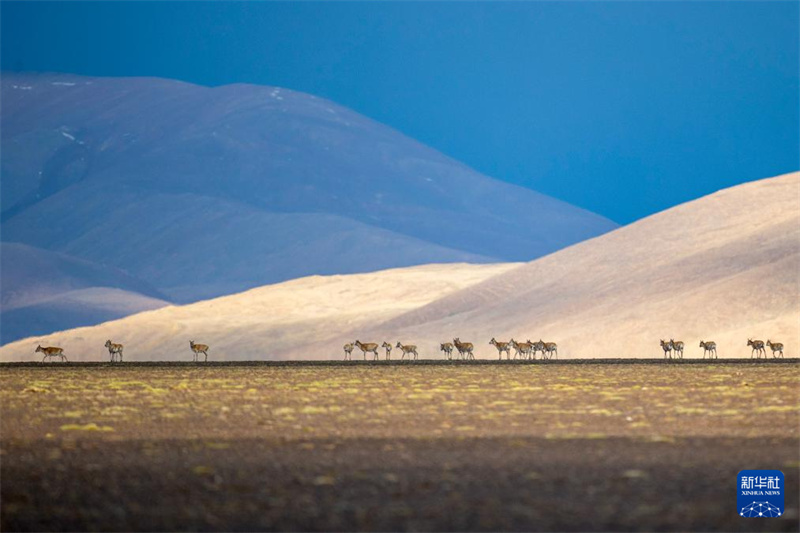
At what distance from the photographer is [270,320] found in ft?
360

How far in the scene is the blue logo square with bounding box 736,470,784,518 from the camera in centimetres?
1345

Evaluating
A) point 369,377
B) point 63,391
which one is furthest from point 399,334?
point 63,391

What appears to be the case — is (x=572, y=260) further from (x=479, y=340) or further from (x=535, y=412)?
(x=535, y=412)

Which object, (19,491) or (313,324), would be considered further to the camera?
(313,324)

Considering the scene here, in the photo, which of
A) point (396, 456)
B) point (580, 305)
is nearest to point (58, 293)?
point (580, 305)

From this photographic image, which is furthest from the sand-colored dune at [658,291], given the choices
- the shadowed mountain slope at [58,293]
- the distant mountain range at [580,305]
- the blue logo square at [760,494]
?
the shadowed mountain slope at [58,293]

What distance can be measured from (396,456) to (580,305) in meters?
72.9

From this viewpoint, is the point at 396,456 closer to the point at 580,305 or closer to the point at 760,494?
the point at 760,494

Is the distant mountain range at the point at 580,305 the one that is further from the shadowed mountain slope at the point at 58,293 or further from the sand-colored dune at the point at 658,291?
the shadowed mountain slope at the point at 58,293

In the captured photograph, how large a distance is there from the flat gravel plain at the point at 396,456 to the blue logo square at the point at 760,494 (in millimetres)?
130

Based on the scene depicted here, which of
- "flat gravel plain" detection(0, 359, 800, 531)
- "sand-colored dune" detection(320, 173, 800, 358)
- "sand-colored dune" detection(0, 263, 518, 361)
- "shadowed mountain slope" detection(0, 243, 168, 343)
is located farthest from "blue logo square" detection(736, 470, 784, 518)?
"shadowed mountain slope" detection(0, 243, 168, 343)

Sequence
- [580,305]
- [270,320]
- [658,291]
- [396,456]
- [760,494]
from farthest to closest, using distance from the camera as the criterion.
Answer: [270,320], [580,305], [658,291], [396,456], [760,494]

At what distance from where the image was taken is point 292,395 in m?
31.1

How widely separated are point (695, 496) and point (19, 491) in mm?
6935
